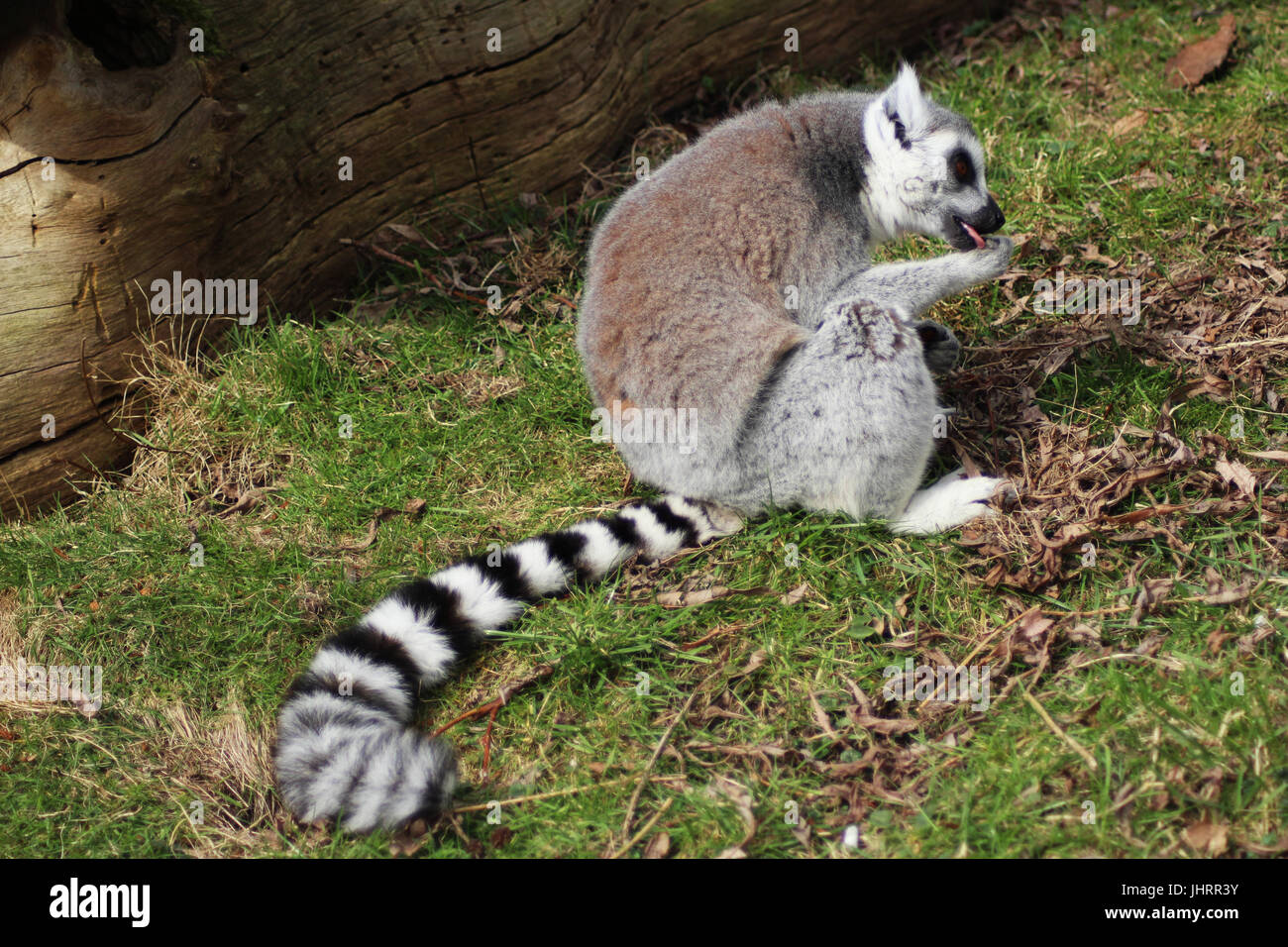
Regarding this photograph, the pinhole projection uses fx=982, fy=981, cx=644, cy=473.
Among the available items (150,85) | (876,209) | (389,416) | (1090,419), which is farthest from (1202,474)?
(150,85)

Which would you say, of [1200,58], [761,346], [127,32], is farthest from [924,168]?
→ [127,32]

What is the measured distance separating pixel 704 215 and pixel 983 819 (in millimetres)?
2601

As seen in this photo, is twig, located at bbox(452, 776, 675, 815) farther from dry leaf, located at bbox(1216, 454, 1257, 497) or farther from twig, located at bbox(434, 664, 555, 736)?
dry leaf, located at bbox(1216, 454, 1257, 497)

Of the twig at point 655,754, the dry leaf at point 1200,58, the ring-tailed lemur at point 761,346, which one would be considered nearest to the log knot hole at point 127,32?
the ring-tailed lemur at point 761,346

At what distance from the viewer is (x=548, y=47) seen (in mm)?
5789

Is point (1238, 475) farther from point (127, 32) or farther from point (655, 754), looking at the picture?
point (127, 32)

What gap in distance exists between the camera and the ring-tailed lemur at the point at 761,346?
153 inches

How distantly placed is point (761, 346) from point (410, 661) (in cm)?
185

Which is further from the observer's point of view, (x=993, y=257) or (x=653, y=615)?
(x=993, y=257)

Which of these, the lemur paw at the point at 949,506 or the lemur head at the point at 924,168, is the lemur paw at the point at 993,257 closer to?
the lemur head at the point at 924,168

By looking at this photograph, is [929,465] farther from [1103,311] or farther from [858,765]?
[858,765]

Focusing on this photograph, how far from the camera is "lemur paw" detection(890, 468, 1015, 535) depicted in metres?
4.12

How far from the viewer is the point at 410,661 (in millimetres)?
3590

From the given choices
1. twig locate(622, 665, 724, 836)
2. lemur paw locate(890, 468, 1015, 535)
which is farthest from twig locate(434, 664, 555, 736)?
lemur paw locate(890, 468, 1015, 535)
